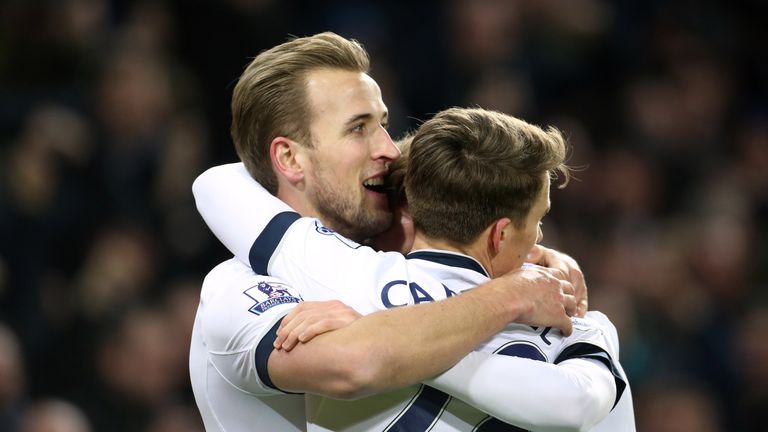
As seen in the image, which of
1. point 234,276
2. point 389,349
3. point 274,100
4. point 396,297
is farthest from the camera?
point 274,100

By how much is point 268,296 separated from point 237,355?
15 centimetres

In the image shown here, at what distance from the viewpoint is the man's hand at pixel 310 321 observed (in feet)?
7.88

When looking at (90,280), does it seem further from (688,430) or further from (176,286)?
(688,430)

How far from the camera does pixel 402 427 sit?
2.50 m

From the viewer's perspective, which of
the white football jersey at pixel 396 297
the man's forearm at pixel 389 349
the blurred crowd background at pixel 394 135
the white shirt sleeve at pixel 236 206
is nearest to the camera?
the man's forearm at pixel 389 349

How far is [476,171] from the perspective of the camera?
102 inches

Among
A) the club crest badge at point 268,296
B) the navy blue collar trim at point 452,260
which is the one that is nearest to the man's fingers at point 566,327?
the navy blue collar trim at point 452,260

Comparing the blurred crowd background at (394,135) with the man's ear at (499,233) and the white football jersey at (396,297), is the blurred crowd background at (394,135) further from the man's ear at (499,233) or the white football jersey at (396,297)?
the man's ear at (499,233)

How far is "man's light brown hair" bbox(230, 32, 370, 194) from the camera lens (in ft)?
10.2

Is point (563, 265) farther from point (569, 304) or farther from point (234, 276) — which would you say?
point (234, 276)

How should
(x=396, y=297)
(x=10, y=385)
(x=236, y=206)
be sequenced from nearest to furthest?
(x=396, y=297)
(x=236, y=206)
(x=10, y=385)

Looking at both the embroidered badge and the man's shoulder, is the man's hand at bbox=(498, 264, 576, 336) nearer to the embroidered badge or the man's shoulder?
the embroidered badge

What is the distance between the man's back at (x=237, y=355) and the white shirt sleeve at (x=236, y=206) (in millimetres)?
70

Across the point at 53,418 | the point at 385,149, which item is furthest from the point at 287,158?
the point at 53,418
